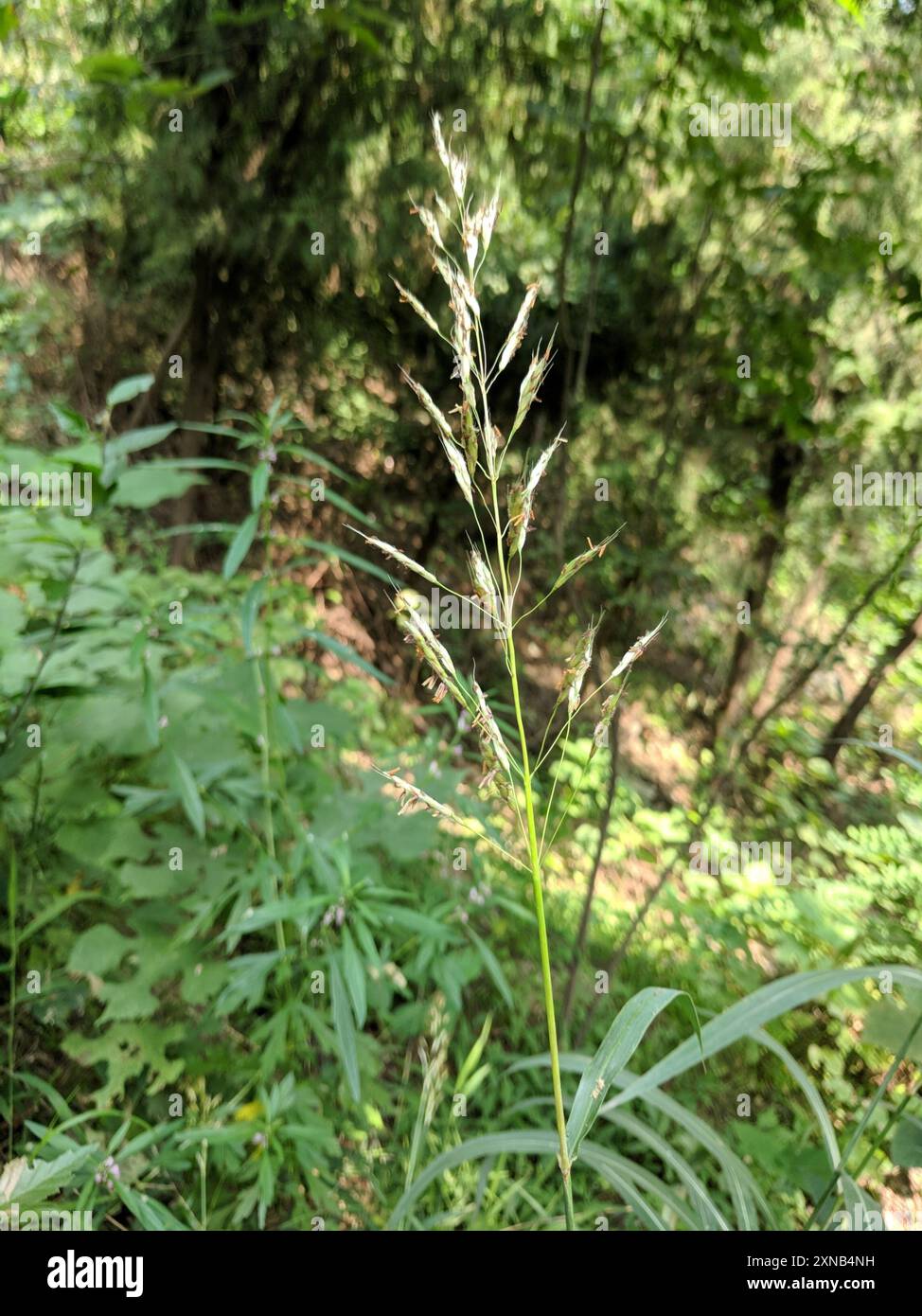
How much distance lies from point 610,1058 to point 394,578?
16.6 inches

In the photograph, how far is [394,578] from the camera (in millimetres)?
652

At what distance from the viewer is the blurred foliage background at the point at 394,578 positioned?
1.41 metres

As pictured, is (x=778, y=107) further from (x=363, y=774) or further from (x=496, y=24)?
(x=363, y=774)

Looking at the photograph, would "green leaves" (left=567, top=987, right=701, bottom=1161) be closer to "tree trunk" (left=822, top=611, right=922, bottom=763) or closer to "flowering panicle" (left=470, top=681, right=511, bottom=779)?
"flowering panicle" (left=470, top=681, right=511, bottom=779)

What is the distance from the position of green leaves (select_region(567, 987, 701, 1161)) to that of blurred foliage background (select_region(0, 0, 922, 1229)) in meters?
0.25

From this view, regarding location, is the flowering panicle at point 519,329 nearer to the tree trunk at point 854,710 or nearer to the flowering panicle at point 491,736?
the flowering panicle at point 491,736

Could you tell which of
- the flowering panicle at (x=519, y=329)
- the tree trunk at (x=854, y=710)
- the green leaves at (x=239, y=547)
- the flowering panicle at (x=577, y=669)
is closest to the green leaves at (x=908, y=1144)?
the flowering panicle at (x=577, y=669)

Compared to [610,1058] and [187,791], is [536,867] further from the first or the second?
[187,791]

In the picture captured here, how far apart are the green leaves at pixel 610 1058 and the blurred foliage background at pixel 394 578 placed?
0.25 m

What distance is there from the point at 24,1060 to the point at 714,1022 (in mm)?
1363

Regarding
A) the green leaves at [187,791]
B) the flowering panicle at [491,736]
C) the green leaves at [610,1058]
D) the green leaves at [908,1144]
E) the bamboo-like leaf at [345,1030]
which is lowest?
the green leaves at [908,1144]

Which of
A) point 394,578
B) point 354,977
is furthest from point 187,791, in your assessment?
point 394,578

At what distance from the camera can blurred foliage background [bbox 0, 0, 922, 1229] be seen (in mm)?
1411
